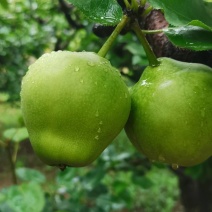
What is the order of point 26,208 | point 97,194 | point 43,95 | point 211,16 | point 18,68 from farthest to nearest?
point 18,68, point 97,194, point 26,208, point 211,16, point 43,95

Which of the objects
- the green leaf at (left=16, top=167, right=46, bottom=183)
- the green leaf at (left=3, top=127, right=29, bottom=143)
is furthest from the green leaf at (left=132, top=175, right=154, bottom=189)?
the green leaf at (left=3, top=127, right=29, bottom=143)

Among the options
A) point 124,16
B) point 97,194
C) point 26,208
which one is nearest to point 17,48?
point 97,194

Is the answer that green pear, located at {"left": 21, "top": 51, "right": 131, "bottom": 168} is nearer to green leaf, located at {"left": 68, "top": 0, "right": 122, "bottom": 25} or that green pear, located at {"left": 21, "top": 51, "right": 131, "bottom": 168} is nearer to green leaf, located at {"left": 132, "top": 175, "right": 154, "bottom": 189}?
green leaf, located at {"left": 68, "top": 0, "right": 122, "bottom": 25}

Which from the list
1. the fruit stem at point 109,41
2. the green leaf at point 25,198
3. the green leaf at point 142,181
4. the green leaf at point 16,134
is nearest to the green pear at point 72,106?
the fruit stem at point 109,41

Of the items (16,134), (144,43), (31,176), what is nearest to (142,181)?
(31,176)

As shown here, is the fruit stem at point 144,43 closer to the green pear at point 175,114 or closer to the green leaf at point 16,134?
the green pear at point 175,114

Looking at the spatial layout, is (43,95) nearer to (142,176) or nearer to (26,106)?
(26,106)
